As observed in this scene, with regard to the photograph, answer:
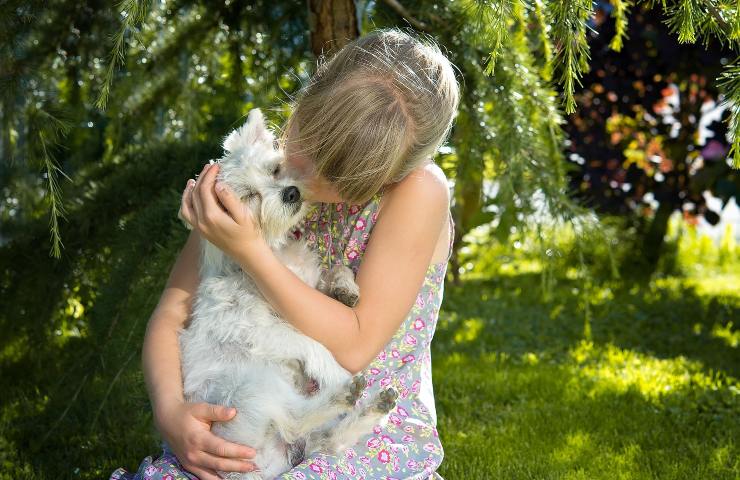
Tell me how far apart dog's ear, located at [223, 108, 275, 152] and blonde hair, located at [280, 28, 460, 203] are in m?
0.18

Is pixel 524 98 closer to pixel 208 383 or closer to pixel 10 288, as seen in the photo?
pixel 208 383

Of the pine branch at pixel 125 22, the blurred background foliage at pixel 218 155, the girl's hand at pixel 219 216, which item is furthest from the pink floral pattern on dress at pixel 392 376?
the pine branch at pixel 125 22

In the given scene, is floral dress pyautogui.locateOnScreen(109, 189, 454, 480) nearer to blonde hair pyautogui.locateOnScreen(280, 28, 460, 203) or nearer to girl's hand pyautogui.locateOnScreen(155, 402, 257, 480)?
girl's hand pyautogui.locateOnScreen(155, 402, 257, 480)

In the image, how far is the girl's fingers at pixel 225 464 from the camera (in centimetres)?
213

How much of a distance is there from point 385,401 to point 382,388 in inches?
6.1

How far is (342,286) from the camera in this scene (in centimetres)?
236

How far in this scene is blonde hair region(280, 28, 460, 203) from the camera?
225 cm

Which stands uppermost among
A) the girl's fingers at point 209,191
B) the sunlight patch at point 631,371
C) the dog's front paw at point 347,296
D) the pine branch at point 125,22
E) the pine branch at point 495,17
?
the pine branch at point 495,17

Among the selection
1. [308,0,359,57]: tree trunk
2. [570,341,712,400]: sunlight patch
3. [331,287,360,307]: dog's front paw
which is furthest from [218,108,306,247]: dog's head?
[570,341,712,400]: sunlight patch

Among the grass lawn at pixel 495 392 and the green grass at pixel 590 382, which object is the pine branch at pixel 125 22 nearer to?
the grass lawn at pixel 495 392

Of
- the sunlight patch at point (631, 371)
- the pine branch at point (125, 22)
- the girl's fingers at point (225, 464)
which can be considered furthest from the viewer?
the sunlight patch at point (631, 371)

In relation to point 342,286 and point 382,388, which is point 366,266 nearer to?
point 342,286

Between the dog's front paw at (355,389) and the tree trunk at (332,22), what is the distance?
4.13 ft

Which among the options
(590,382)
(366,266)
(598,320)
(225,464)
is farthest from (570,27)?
(598,320)
